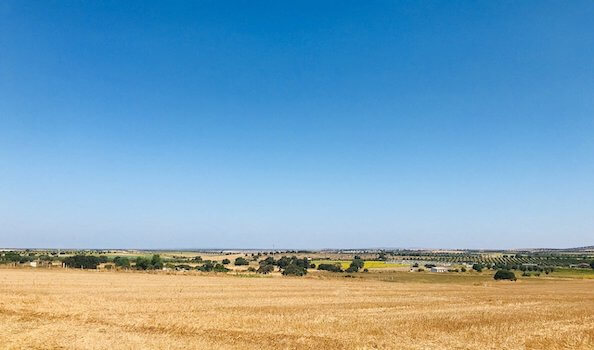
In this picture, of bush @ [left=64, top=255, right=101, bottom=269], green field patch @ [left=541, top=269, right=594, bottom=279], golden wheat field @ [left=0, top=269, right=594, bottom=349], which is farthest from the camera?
green field patch @ [left=541, top=269, right=594, bottom=279]

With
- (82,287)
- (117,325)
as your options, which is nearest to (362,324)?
(117,325)

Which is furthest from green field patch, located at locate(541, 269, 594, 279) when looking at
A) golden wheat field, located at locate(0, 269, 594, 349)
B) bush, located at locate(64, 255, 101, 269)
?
bush, located at locate(64, 255, 101, 269)

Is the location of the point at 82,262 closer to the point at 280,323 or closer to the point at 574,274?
the point at 280,323

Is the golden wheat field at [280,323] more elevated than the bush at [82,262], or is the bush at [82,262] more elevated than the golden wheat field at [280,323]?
the golden wheat field at [280,323]

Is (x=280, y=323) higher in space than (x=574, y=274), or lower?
higher

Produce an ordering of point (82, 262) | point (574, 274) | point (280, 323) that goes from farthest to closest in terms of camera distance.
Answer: point (574, 274)
point (82, 262)
point (280, 323)

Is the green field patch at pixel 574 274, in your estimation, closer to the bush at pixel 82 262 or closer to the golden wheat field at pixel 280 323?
the golden wheat field at pixel 280 323

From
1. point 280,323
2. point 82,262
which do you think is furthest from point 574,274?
point 82,262

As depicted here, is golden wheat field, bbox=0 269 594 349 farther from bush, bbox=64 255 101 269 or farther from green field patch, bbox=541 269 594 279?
green field patch, bbox=541 269 594 279

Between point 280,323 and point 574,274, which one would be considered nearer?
point 280,323

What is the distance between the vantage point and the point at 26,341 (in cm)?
2036

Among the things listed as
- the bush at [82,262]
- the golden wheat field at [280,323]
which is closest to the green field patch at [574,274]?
the golden wheat field at [280,323]

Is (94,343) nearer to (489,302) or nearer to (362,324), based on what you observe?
(362,324)

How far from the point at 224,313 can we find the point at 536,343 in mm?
18804
